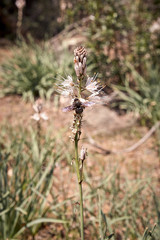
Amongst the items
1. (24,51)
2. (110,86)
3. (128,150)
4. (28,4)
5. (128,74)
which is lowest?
(128,150)

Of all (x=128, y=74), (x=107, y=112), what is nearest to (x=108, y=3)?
(x=128, y=74)

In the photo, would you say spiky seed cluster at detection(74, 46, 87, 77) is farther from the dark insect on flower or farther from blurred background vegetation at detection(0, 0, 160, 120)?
blurred background vegetation at detection(0, 0, 160, 120)

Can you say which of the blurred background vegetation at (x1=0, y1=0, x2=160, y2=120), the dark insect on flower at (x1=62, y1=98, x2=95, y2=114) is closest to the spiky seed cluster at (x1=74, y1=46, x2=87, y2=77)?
the dark insect on flower at (x1=62, y1=98, x2=95, y2=114)

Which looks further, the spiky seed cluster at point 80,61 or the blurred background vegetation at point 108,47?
the blurred background vegetation at point 108,47

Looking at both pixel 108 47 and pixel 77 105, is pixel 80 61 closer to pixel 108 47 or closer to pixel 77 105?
pixel 77 105


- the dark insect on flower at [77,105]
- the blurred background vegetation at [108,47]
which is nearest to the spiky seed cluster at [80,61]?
the dark insect on flower at [77,105]

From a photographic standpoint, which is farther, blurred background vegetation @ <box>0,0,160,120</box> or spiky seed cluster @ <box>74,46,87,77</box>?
blurred background vegetation @ <box>0,0,160,120</box>

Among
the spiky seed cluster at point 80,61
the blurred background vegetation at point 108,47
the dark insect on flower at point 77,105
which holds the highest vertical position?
the blurred background vegetation at point 108,47

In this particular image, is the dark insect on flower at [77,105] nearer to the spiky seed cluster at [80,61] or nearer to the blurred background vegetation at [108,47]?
the spiky seed cluster at [80,61]

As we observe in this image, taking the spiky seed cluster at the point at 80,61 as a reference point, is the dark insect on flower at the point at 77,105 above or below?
below

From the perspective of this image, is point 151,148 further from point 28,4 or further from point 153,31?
point 28,4

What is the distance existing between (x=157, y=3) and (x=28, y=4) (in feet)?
19.6

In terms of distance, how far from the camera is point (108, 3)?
4.13 metres

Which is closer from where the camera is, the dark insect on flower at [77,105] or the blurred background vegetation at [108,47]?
the dark insect on flower at [77,105]
